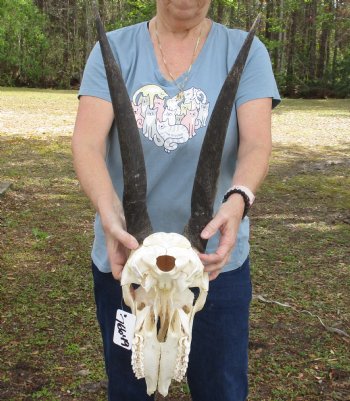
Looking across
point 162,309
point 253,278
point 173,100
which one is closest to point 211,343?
point 162,309

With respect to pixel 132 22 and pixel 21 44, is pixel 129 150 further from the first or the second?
pixel 132 22

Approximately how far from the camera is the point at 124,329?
2.44m

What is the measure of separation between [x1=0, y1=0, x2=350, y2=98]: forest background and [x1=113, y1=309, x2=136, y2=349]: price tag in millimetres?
30217

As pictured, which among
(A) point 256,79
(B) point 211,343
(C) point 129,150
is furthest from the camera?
(B) point 211,343

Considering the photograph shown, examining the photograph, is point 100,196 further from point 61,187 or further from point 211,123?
point 61,187

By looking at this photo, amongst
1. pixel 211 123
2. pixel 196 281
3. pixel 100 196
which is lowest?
pixel 196 281

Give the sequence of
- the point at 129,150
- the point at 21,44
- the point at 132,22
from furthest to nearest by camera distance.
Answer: the point at 132,22 < the point at 21,44 < the point at 129,150

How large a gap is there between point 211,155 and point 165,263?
404 mm

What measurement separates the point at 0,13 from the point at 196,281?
110 feet

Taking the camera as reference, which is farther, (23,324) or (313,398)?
(23,324)

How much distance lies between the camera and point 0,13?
3269 cm

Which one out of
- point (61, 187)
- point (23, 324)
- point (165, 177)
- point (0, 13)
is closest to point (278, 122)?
point (61, 187)

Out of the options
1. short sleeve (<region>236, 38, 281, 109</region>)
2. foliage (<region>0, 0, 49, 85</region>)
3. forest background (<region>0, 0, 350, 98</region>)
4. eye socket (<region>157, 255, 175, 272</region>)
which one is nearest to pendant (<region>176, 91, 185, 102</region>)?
short sleeve (<region>236, 38, 281, 109</region>)

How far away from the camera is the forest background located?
32875 mm
